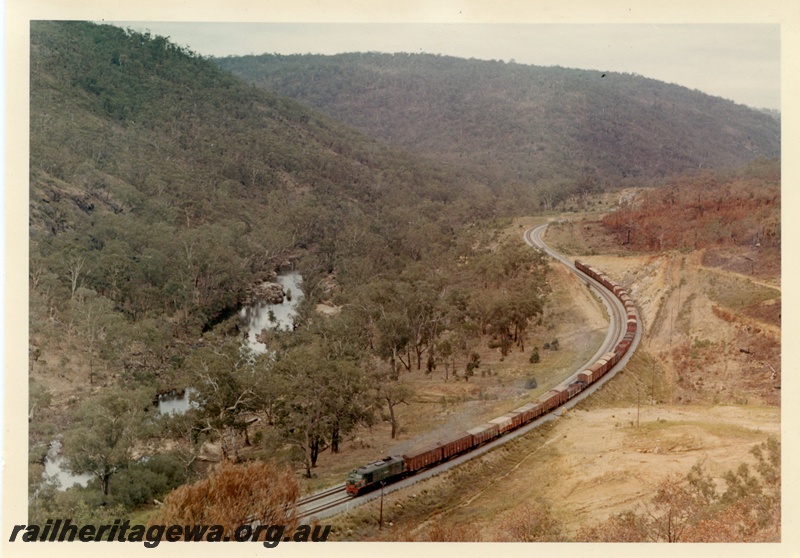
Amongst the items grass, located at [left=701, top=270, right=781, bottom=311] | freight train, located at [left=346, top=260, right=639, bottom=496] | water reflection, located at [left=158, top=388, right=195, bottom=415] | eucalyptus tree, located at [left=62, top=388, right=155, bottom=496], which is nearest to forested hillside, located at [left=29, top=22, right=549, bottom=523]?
eucalyptus tree, located at [left=62, top=388, right=155, bottom=496]

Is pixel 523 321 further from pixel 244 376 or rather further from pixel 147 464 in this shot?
pixel 147 464

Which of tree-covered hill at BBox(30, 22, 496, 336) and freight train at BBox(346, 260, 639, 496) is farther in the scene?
tree-covered hill at BBox(30, 22, 496, 336)

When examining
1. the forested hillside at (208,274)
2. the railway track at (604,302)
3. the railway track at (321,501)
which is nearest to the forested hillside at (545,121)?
the forested hillside at (208,274)

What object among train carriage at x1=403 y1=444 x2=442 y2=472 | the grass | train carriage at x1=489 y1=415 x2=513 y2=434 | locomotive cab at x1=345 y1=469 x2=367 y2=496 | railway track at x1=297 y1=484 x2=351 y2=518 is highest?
the grass

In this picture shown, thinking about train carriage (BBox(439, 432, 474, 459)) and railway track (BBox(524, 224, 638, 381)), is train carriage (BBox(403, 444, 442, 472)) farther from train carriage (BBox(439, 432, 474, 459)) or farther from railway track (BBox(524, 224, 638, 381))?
railway track (BBox(524, 224, 638, 381))

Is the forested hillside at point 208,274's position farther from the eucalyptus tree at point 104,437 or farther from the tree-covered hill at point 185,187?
the tree-covered hill at point 185,187
